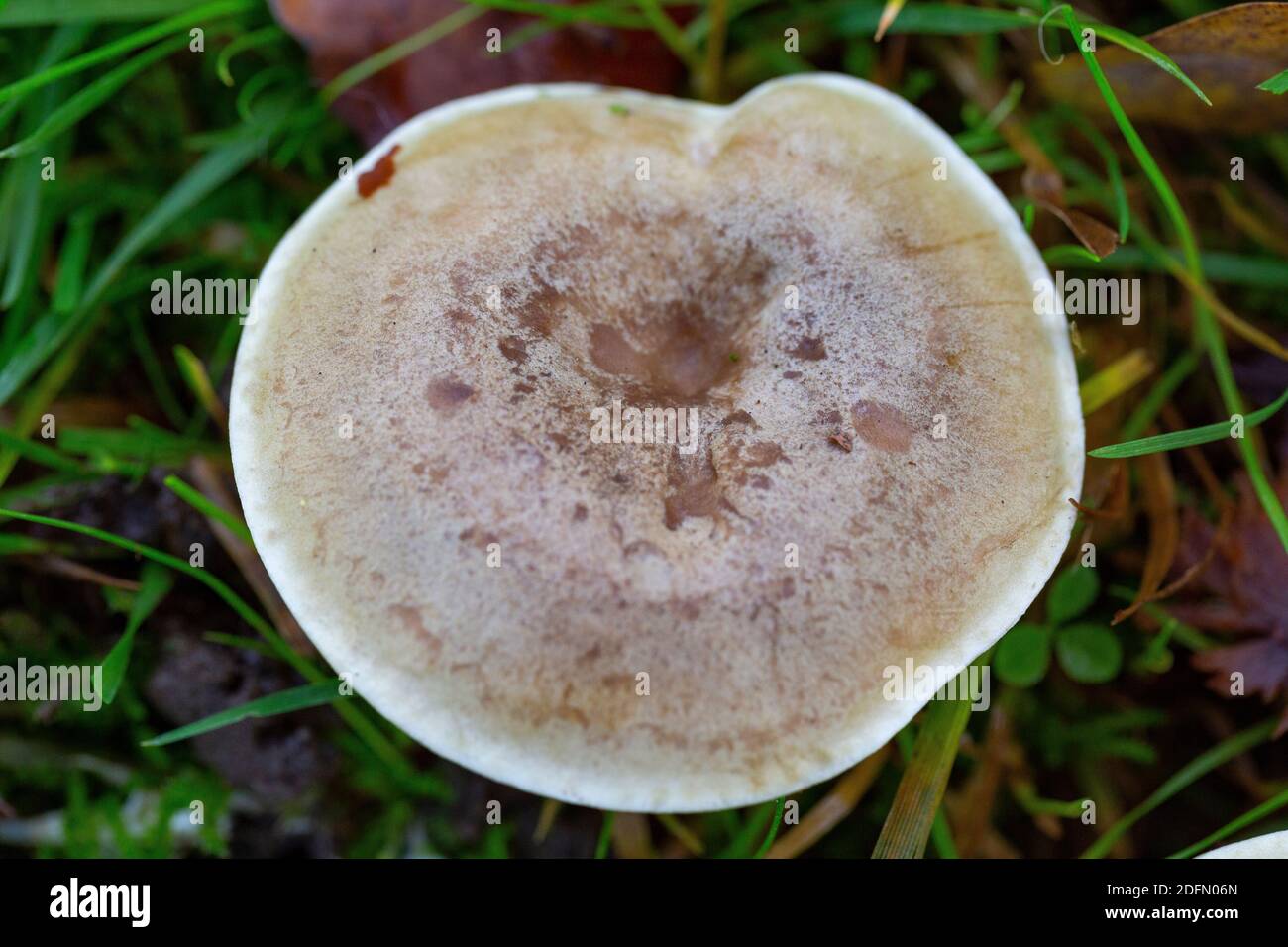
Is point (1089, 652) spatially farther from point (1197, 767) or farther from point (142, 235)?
point (142, 235)

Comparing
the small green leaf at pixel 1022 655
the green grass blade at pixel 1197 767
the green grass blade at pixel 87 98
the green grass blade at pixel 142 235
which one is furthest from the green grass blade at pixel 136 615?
the green grass blade at pixel 1197 767

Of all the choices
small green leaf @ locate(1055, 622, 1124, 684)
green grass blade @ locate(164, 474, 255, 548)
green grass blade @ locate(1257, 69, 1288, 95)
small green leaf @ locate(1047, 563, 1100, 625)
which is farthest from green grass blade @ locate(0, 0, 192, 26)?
small green leaf @ locate(1055, 622, 1124, 684)

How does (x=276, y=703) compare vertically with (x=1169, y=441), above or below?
below

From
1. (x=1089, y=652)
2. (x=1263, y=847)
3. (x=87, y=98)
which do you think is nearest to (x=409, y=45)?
(x=87, y=98)

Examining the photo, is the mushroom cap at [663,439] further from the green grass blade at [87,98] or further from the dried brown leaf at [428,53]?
the green grass blade at [87,98]
